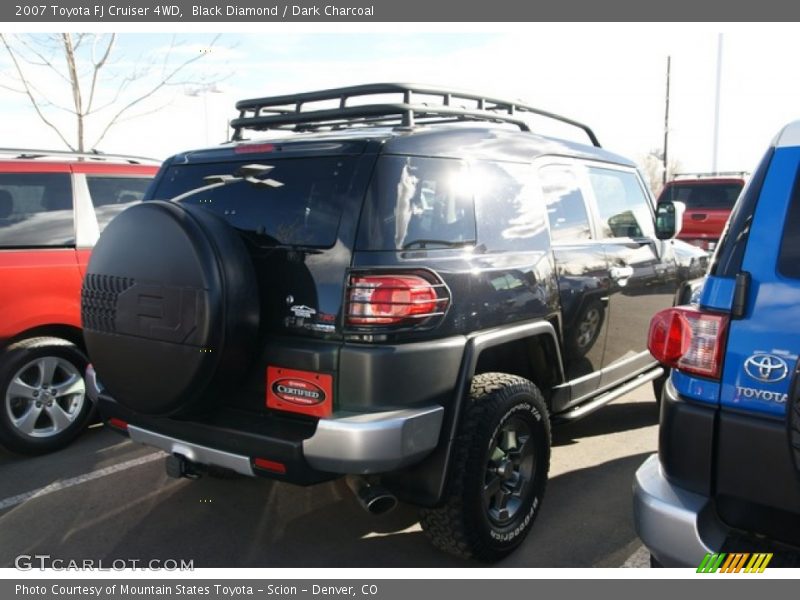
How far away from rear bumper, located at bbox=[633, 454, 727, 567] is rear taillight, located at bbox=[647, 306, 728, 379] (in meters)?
0.41

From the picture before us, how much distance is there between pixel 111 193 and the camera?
5.20 m

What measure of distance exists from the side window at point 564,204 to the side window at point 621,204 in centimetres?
28

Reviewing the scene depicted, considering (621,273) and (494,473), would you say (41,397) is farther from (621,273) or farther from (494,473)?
(621,273)

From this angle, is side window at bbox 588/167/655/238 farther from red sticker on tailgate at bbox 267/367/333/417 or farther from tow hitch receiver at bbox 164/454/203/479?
tow hitch receiver at bbox 164/454/203/479

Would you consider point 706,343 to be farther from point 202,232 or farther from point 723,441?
point 202,232

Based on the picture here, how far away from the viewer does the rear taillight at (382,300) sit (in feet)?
8.86

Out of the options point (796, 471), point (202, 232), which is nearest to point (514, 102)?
point (202, 232)

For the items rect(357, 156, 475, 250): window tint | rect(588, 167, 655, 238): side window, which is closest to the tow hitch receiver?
rect(357, 156, 475, 250): window tint

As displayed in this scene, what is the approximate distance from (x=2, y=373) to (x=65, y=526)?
1.41m

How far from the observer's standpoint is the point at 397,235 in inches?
110

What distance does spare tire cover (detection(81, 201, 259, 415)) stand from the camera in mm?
2697

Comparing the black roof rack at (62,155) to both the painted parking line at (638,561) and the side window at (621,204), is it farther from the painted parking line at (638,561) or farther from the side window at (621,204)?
the painted parking line at (638,561)
